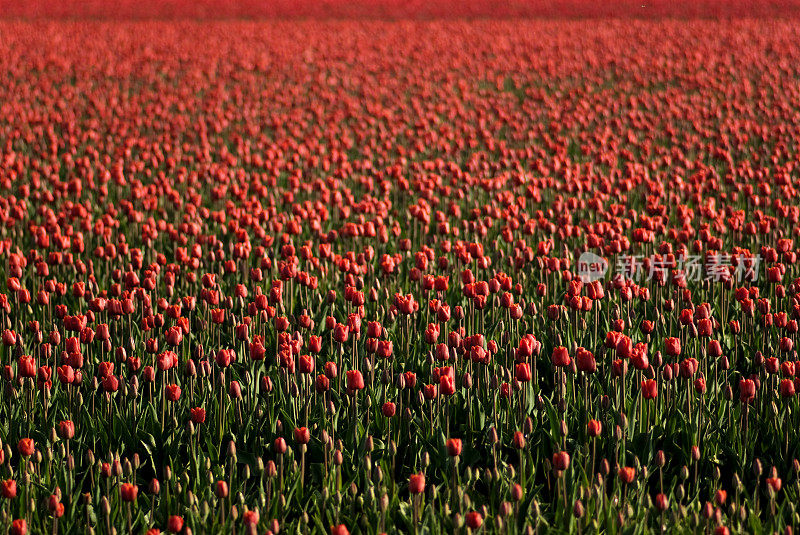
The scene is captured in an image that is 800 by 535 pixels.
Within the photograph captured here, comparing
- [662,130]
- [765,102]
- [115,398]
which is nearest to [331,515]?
[115,398]

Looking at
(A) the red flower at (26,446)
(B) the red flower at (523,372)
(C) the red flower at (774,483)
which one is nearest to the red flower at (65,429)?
(A) the red flower at (26,446)

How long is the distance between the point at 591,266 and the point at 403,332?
172cm

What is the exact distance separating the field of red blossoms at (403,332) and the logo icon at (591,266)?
0.02 metres

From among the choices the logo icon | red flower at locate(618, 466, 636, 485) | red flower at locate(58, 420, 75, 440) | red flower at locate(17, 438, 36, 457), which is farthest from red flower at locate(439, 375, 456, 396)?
the logo icon

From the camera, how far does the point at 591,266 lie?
248 inches

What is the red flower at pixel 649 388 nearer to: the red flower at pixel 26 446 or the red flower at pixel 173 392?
the red flower at pixel 173 392

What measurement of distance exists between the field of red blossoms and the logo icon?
0.07 feet

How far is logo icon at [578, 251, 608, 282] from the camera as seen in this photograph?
6.10 metres

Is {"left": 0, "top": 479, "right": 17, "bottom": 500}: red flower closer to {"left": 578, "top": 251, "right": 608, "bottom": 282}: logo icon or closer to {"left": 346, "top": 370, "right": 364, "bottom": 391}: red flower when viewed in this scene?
{"left": 346, "top": 370, "right": 364, "bottom": 391}: red flower

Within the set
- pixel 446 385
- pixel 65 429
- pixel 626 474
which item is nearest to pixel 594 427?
pixel 626 474

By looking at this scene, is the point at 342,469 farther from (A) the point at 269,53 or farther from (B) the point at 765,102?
(A) the point at 269,53

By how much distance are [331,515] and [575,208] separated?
4.85 m

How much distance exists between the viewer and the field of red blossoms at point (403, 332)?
361cm

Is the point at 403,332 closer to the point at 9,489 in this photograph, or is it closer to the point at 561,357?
the point at 561,357
